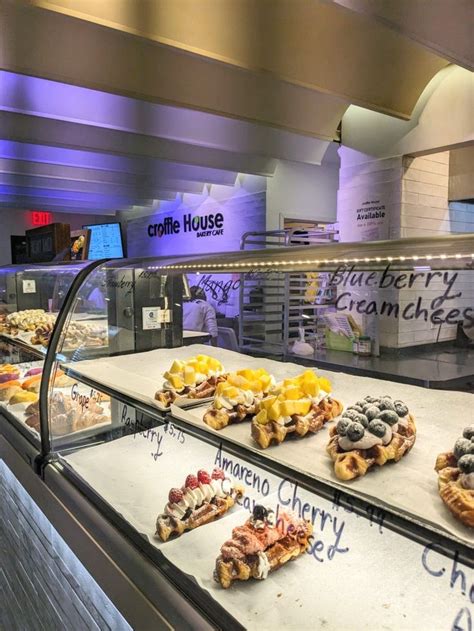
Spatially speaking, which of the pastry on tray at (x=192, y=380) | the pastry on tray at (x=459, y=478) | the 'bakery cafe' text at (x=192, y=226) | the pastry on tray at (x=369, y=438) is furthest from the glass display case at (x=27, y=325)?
the 'bakery cafe' text at (x=192, y=226)

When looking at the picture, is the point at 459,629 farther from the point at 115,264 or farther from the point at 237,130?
the point at 237,130

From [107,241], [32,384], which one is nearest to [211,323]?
[32,384]

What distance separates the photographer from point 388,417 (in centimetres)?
99

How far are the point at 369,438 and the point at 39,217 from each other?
34.9 ft

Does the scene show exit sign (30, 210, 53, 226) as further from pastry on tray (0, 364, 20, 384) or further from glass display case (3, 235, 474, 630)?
glass display case (3, 235, 474, 630)

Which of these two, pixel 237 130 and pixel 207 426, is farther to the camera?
pixel 237 130

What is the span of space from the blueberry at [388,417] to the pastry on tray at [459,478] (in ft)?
0.39

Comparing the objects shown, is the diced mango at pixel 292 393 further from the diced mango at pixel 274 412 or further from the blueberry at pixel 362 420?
the blueberry at pixel 362 420

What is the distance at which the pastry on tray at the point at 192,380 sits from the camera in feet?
4.55

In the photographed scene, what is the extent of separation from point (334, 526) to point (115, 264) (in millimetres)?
1257

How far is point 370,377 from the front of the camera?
1.34 metres

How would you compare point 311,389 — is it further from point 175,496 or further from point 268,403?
point 175,496

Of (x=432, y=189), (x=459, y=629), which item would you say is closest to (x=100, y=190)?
(x=432, y=189)

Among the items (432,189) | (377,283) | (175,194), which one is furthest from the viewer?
(175,194)
